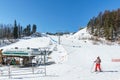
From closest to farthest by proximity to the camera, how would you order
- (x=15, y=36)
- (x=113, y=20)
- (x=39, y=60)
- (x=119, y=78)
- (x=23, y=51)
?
(x=119, y=78) → (x=23, y=51) → (x=39, y=60) → (x=113, y=20) → (x=15, y=36)

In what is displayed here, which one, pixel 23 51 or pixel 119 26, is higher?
pixel 119 26

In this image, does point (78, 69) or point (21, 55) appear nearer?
point (78, 69)

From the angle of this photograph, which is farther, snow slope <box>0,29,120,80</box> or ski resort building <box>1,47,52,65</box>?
ski resort building <box>1,47,52,65</box>

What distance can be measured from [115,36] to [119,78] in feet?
295

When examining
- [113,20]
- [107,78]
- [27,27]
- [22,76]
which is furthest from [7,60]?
[27,27]

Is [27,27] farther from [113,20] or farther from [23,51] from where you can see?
[23,51]

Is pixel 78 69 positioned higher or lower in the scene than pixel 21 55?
lower

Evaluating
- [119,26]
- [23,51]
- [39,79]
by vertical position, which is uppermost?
[119,26]

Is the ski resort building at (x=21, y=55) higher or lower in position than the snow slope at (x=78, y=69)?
higher

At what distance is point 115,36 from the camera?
11088 centimetres

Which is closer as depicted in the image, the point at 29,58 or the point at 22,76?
the point at 22,76

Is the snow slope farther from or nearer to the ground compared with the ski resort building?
nearer to the ground

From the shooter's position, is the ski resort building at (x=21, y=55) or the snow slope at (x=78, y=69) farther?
the ski resort building at (x=21, y=55)

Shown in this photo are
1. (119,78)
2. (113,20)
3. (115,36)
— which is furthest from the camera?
(113,20)
